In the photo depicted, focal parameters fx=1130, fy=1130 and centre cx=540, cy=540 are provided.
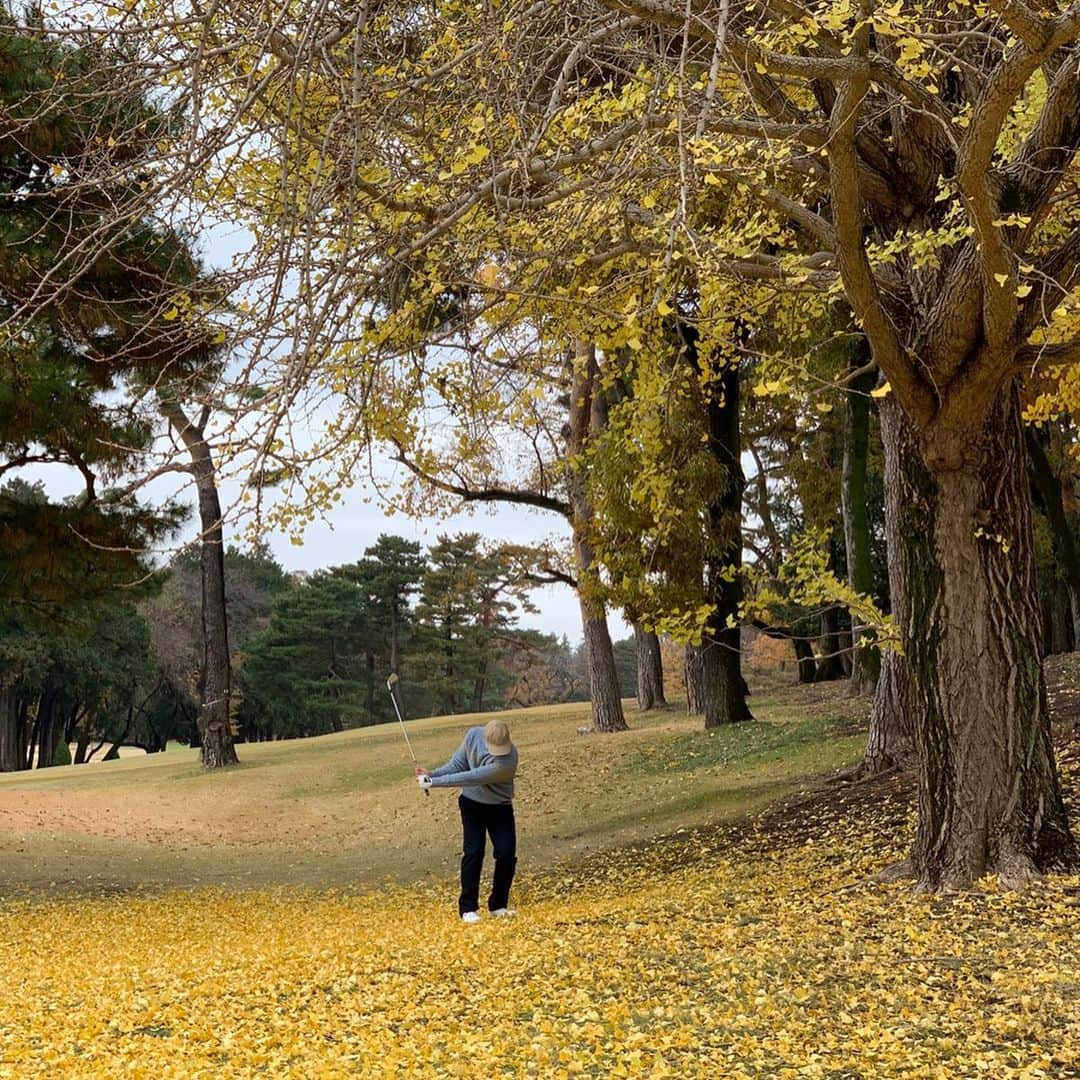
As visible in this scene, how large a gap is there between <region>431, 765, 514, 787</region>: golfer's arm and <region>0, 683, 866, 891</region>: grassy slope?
13.8 feet

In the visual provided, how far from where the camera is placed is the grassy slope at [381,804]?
12438mm

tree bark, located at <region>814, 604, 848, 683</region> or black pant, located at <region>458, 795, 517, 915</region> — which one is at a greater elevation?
tree bark, located at <region>814, 604, 848, 683</region>

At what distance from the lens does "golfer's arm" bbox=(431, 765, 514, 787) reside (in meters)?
7.42

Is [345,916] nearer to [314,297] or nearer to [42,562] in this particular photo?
[42,562]

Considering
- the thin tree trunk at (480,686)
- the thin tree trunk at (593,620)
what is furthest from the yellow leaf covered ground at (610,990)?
the thin tree trunk at (480,686)

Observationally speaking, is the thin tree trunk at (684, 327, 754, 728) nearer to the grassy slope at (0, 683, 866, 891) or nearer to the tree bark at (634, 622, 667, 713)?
the grassy slope at (0, 683, 866, 891)

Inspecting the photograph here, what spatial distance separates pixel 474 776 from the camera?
743 centimetres

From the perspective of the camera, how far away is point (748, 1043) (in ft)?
14.1

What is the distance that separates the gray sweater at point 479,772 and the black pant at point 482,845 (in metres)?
0.06

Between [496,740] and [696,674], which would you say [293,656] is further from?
[496,740]

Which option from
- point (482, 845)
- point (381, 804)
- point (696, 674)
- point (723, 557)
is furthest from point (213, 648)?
point (482, 845)

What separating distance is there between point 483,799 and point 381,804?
9998 mm

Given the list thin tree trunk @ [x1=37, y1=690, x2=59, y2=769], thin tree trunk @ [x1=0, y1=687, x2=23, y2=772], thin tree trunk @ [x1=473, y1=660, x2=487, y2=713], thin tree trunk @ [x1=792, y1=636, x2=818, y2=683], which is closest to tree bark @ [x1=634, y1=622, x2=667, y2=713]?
thin tree trunk @ [x1=792, y1=636, x2=818, y2=683]

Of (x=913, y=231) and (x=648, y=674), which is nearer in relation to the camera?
(x=913, y=231)
